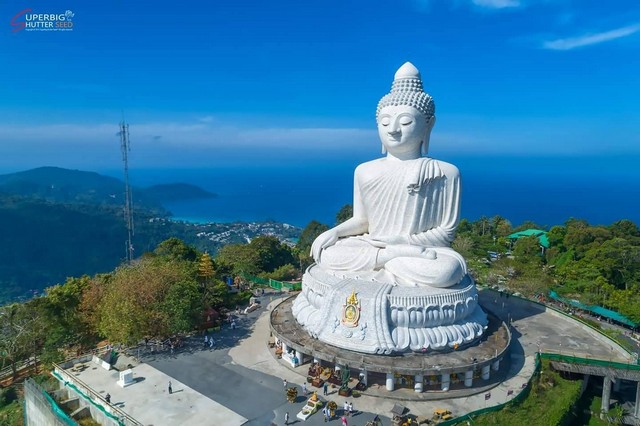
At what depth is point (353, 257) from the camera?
18.9 metres

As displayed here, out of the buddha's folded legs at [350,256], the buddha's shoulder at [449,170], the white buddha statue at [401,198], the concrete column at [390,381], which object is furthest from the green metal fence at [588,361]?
the buddha's shoulder at [449,170]

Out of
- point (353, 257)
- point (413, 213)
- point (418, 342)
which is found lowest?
point (418, 342)

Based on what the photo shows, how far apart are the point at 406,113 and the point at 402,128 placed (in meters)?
0.64

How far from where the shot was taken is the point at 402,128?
19.5m

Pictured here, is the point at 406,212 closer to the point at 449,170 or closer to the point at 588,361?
the point at 449,170

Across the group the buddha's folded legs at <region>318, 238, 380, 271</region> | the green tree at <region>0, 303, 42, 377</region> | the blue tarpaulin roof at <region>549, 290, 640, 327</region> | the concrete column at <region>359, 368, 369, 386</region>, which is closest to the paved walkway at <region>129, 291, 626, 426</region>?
the concrete column at <region>359, 368, 369, 386</region>

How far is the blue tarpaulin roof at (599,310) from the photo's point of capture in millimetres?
22516

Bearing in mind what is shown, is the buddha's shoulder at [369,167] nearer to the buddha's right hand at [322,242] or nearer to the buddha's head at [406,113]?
the buddha's head at [406,113]

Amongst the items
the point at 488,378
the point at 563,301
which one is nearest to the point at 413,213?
the point at 488,378

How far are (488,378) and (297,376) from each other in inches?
272

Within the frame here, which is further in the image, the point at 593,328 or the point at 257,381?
the point at 593,328

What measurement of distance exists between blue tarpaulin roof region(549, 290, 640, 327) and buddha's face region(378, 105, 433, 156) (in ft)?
43.1

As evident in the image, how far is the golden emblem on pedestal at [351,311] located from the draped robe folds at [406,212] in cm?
241

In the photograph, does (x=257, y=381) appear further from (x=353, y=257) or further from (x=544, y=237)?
(x=544, y=237)
